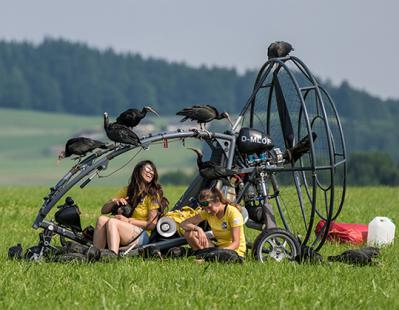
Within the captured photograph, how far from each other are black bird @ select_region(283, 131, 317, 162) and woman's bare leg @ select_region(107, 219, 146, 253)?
2.08 metres

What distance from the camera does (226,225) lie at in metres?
12.2

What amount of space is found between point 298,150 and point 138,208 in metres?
2.06

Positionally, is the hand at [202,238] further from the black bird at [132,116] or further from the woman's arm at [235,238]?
the black bird at [132,116]

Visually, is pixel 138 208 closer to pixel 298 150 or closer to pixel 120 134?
pixel 120 134

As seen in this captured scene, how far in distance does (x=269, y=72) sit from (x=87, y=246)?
3.22m

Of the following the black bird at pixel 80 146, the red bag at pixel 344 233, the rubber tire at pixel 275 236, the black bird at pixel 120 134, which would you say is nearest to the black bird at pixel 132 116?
the black bird at pixel 120 134

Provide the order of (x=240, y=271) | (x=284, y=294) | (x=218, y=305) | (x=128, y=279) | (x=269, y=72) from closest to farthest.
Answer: (x=218, y=305)
(x=284, y=294)
(x=128, y=279)
(x=240, y=271)
(x=269, y=72)

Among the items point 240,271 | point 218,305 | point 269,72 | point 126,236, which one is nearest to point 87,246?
point 126,236

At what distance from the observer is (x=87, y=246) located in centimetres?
1262

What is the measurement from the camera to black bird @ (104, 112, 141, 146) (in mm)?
12164

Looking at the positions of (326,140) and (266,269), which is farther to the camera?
(326,140)

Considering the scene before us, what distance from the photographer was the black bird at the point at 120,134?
479 inches

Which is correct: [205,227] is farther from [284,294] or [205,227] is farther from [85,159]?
[284,294]

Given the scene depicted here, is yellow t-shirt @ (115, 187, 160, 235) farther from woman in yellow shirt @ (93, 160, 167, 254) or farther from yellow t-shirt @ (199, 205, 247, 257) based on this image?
yellow t-shirt @ (199, 205, 247, 257)
